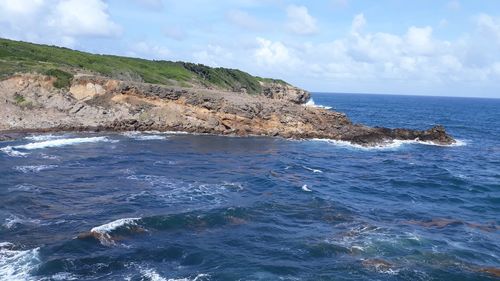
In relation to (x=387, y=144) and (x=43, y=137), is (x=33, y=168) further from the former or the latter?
(x=387, y=144)

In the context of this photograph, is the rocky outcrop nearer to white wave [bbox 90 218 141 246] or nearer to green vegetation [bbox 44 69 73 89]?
green vegetation [bbox 44 69 73 89]

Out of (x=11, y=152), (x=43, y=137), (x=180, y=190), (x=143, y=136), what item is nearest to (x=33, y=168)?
(x=11, y=152)

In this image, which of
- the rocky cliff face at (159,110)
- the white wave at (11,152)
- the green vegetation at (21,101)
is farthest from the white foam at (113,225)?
the green vegetation at (21,101)

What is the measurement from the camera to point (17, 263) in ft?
80.6

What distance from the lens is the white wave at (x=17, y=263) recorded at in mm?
23297

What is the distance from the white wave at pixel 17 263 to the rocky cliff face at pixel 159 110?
42.7 meters

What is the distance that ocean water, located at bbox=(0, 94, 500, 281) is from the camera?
25594 mm

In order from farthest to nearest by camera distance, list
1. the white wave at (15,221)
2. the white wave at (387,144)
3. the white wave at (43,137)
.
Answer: the white wave at (387,144) → the white wave at (43,137) → the white wave at (15,221)

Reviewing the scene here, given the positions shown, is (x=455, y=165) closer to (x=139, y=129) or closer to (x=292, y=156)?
(x=292, y=156)

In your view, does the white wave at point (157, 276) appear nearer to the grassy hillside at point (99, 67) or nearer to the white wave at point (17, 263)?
the white wave at point (17, 263)

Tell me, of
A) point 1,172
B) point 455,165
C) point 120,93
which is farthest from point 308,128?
point 1,172

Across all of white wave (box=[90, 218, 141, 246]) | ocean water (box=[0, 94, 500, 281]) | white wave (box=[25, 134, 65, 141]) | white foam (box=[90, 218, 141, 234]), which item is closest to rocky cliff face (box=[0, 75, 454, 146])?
white wave (box=[25, 134, 65, 141])

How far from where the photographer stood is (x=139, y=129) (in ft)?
228

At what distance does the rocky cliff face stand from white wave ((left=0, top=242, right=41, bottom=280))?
140 ft
